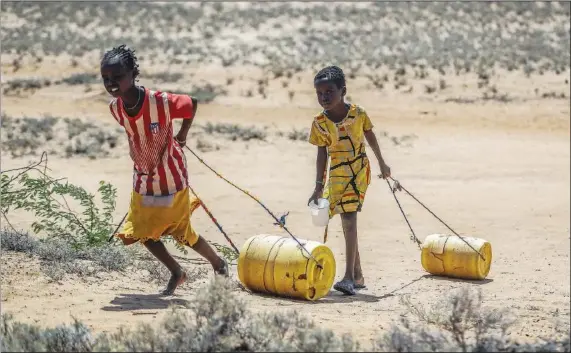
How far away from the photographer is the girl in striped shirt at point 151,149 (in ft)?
18.3

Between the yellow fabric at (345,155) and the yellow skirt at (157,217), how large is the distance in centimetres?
137

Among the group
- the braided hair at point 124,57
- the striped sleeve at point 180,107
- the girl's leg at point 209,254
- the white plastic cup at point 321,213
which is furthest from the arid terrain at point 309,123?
the braided hair at point 124,57

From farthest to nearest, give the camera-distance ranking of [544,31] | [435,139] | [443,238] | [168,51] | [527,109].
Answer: [544,31], [168,51], [527,109], [435,139], [443,238]

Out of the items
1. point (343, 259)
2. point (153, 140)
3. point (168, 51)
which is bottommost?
point (343, 259)

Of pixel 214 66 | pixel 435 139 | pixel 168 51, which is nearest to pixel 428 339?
pixel 435 139

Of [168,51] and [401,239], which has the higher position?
[168,51]

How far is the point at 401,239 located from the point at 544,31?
31.7 meters

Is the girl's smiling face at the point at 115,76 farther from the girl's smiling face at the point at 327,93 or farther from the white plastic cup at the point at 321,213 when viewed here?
the white plastic cup at the point at 321,213

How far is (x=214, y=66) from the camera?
103 ft

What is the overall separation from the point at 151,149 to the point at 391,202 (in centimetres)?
723

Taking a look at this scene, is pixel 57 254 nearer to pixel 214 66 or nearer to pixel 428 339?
pixel 428 339

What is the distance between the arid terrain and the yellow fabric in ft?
2.47

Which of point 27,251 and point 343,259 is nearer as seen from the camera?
point 27,251

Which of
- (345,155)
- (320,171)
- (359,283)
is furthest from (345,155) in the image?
(359,283)
